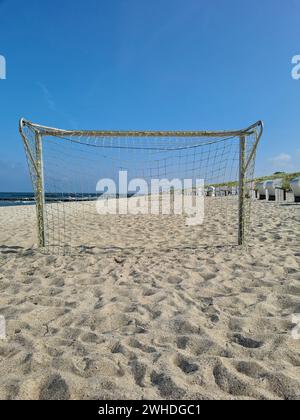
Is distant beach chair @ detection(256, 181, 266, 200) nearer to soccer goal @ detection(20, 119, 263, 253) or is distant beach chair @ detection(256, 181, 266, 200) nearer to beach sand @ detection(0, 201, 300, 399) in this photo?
soccer goal @ detection(20, 119, 263, 253)

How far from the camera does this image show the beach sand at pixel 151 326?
Result: 1578 millimetres

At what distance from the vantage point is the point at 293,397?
1.46 m

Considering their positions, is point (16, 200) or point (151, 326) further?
point (16, 200)

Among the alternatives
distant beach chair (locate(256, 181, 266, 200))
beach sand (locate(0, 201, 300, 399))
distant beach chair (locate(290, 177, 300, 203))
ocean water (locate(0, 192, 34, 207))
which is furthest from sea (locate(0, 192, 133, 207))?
distant beach chair (locate(256, 181, 266, 200))

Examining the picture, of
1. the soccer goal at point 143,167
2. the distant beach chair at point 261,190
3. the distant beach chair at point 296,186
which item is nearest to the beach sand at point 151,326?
the soccer goal at point 143,167

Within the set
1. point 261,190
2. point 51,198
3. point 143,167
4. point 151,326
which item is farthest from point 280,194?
point 151,326

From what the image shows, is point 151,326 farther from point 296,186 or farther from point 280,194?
point 280,194

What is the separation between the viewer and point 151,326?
2.21 m

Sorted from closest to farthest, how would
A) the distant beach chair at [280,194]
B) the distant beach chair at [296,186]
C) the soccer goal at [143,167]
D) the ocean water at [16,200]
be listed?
the soccer goal at [143,167]
the distant beach chair at [296,186]
the distant beach chair at [280,194]
the ocean water at [16,200]

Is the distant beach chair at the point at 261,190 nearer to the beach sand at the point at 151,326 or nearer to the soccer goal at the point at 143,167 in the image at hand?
the soccer goal at the point at 143,167

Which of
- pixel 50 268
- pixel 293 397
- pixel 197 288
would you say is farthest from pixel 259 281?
pixel 50 268

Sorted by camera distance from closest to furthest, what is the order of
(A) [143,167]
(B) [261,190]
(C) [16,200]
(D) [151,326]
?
(D) [151,326] < (A) [143,167] < (B) [261,190] < (C) [16,200]
